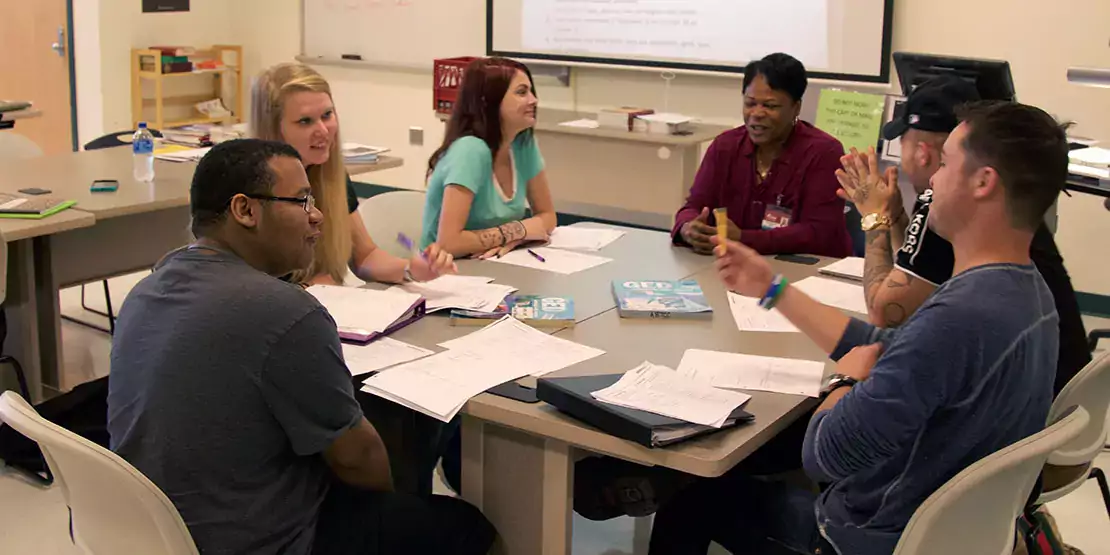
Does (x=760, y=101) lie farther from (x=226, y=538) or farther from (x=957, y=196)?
(x=226, y=538)

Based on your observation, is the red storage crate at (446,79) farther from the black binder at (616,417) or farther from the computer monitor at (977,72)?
the black binder at (616,417)

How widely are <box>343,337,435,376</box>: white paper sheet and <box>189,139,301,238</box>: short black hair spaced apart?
0.42 m

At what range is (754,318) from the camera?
7.91ft

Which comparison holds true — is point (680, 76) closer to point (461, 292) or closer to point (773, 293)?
point (461, 292)

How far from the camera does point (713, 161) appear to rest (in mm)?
3207

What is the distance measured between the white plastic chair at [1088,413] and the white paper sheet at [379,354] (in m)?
1.18

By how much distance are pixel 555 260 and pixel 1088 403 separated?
4.60 ft

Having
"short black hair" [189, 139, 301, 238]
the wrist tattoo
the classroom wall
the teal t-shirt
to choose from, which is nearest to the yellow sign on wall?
the teal t-shirt

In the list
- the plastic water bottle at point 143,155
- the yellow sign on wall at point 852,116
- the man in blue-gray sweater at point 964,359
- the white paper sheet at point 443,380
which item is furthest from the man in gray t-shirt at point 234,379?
the yellow sign on wall at point 852,116

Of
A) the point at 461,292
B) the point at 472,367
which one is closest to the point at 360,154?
the point at 461,292

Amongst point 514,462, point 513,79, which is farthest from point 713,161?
point 514,462

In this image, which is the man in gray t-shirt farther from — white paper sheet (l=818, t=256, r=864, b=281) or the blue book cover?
white paper sheet (l=818, t=256, r=864, b=281)

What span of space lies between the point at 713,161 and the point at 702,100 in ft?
8.31

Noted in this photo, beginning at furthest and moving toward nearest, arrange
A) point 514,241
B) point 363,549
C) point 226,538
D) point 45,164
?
point 45,164 → point 514,241 → point 363,549 → point 226,538
